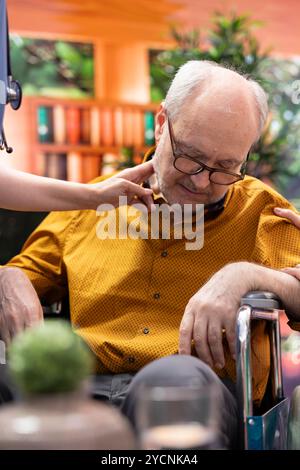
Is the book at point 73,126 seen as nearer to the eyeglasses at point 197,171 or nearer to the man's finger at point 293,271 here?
the eyeglasses at point 197,171

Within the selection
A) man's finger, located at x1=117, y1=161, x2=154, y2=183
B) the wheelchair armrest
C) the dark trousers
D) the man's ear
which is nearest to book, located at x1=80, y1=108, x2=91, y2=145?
the man's ear

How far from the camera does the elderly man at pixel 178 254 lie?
6.60 feet

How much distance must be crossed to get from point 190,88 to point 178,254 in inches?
17.1

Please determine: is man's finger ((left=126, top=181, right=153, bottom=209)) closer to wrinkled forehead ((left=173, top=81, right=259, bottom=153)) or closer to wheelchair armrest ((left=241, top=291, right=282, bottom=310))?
wrinkled forehead ((left=173, top=81, right=259, bottom=153))

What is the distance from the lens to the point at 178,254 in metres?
2.17

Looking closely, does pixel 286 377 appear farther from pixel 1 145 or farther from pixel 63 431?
pixel 63 431

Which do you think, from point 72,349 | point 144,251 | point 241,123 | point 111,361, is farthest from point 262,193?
point 72,349

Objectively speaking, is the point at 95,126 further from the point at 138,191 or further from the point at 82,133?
the point at 138,191

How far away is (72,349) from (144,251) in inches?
54.4

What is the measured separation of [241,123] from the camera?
6.92ft

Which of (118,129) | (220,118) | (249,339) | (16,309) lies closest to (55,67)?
(118,129)

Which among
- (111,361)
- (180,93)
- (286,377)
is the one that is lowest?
(286,377)

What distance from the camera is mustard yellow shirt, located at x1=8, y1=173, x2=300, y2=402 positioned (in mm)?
2072

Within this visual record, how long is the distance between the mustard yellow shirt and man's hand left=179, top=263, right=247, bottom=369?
261 millimetres
